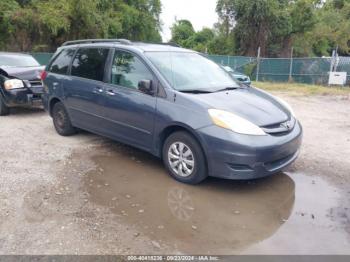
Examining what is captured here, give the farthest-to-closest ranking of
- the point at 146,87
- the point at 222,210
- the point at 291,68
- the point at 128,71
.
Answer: the point at 291,68 → the point at 128,71 → the point at 146,87 → the point at 222,210

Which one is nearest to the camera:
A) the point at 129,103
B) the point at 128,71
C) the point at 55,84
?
the point at 129,103

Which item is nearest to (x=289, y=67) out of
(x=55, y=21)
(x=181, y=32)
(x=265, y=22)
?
(x=265, y=22)

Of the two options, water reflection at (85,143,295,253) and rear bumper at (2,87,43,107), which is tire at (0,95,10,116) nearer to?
rear bumper at (2,87,43,107)

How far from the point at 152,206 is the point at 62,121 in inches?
133

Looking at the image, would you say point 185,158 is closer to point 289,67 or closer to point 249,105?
point 249,105

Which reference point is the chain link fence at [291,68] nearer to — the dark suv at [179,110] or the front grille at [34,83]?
the front grille at [34,83]

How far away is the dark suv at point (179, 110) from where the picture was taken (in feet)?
13.5

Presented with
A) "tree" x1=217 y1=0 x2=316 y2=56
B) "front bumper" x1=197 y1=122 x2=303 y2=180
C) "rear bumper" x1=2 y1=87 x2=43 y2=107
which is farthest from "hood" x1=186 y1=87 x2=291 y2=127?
"tree" x1=217 y1=0 x2=316 y2=56

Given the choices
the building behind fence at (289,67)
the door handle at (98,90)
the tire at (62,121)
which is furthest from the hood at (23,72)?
the building behind fence at (289,67)

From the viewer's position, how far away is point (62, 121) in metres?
6.61

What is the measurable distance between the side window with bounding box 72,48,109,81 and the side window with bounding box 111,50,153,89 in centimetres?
29

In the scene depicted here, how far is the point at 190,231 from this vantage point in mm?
3465

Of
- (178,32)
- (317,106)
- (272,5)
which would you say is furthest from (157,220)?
(178,32)

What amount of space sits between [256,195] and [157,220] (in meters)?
1.34
